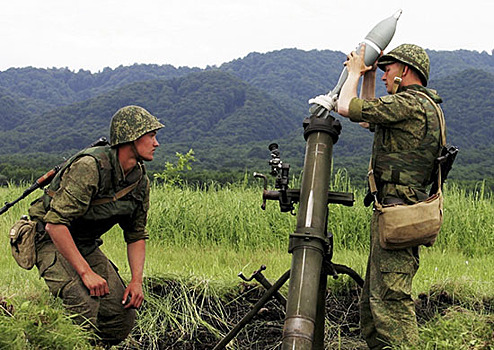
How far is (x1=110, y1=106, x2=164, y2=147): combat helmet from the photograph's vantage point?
454 cm

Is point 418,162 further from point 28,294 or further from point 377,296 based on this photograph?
point 28,294

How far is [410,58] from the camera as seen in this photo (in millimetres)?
4258

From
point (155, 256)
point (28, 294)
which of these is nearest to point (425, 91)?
point (28, 294)

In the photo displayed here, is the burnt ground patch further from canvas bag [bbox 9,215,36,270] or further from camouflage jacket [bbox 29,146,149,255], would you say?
canvas bag [bbox 9,215,36,270]

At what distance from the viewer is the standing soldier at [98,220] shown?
436 centimetres

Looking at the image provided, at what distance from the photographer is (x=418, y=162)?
4199 mm

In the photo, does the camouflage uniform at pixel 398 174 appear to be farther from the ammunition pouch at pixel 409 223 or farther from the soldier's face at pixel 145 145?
the soldier's face at pixel 145 145

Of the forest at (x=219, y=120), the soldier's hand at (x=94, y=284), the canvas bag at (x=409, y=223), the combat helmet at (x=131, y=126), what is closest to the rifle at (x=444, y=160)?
the canvas bag at (x=409, y=223)

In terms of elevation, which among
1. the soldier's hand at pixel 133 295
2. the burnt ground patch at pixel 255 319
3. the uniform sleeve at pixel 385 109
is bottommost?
the burnt ground patch at pixel 255 319

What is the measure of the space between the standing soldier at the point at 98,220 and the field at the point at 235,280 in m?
0.30

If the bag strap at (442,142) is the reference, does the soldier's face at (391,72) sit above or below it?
above

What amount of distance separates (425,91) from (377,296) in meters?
1.47

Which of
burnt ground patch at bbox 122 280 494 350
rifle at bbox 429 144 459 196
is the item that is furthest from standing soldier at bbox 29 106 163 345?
rifle at bbox 429 144 459 196

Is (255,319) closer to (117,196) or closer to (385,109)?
(117,196)
